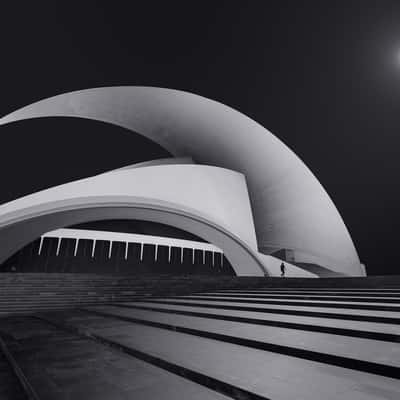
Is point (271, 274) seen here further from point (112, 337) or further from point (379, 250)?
point (379, 250)

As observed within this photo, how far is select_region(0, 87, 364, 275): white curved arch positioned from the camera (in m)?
15.5

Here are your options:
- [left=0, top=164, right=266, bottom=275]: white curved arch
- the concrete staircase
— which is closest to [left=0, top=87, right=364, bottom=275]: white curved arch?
[left=0, top=164, right=266, bottom=275]: white curved arch

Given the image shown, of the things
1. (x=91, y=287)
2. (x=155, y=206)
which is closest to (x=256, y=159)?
(x=155, y=206)

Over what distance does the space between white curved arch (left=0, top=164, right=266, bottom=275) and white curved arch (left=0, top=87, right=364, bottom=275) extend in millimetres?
1957

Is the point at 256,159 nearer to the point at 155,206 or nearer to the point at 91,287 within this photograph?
the point at 155,206

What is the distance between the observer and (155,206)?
12.3 m

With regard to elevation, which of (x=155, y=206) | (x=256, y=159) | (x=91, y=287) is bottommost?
(x=91, y=287)

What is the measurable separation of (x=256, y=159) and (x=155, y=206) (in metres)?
7.58

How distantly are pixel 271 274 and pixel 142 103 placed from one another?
1183cm

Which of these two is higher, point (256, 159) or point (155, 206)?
point (256, 159)

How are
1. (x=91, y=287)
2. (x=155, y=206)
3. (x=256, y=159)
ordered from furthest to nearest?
(x=256, y=159) → (x=155, y=206) → (x=91, y=287)

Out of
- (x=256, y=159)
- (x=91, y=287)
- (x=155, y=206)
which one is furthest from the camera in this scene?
(x=256, y=159)

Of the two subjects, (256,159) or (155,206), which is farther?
(256,159)

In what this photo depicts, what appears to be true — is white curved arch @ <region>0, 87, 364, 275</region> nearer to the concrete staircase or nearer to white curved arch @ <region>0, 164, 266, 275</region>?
white curved arch @ <region>0, 164, 266, 275</region>
